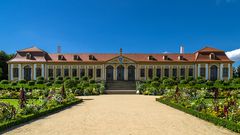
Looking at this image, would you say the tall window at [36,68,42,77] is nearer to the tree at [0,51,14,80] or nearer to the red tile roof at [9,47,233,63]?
the red tile roof at [9,47,233,63]

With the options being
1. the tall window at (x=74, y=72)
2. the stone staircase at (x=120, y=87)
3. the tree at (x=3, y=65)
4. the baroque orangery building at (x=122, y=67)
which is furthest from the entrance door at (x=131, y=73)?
the tree at (x=3, y=65)

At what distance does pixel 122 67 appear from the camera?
142 ft

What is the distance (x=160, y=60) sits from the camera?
43.7 meters

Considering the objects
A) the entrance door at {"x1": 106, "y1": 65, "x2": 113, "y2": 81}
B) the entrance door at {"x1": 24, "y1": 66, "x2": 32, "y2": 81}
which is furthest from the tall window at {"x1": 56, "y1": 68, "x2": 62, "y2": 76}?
the entrance door at {"x1": 106, "y1": 65, "x2": 113, "y2": 81}

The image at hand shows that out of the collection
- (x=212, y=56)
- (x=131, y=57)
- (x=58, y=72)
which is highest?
(x=212, y=56)

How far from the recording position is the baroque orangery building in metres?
43.0

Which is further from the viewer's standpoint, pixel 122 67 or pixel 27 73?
pixel 27 73

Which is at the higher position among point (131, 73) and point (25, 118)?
point (131, 73)

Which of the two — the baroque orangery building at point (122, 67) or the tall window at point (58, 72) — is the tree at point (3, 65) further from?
the tall window at point (58, 72)

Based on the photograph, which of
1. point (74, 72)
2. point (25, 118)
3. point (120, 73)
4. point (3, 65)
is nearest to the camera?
point (25, 118)

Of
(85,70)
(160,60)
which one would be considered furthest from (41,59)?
(160,60)

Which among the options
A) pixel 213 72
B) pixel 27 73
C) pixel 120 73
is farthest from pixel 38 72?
pixel 213 72

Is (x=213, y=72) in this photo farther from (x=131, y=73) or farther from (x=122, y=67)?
(x=122, y=67)

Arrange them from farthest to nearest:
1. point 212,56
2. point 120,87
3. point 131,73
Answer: point 131,73, point 212,56, point 120,87
